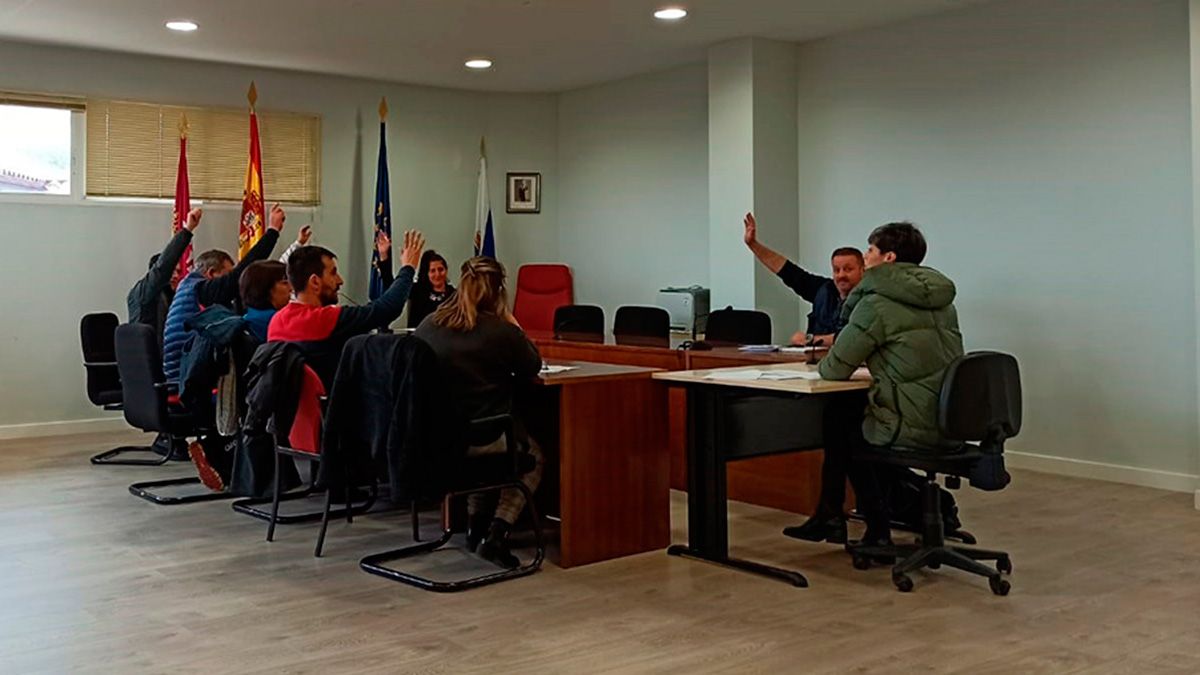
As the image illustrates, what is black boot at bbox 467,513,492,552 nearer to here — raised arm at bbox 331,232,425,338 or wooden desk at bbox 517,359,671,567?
wooden desk at bbox 517,359,671,567

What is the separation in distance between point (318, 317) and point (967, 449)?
8.42 ft

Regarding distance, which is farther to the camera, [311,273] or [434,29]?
[434,29]

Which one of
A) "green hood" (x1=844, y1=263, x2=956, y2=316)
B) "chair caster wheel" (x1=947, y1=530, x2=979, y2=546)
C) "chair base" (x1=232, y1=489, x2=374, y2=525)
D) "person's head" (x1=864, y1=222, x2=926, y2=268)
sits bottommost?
"chair caster wheel" (x1=947, y1=530, x2=979, y2=546)

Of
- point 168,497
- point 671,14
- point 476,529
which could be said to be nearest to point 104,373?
point 168,497

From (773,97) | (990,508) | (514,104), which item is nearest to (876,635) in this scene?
(990,508)

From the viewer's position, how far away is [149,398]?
19.0 feet

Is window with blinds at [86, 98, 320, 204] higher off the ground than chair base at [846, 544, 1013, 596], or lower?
higher

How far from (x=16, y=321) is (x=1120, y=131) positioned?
6900 mm

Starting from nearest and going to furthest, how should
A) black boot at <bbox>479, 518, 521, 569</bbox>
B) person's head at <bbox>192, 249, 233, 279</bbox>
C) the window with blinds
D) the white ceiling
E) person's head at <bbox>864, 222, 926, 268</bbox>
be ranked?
person's head at <bbox>864, 222, 926, 268</bbox> < black boot at <bbox>479, 518, 521, 569</bbox> < person's head at <bbox>192, 249, 233, 279</bbox> < the white ceiling < the window with blinds

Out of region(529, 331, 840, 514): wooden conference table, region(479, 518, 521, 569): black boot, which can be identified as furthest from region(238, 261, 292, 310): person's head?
region(479, 518, 521, 569): black boot

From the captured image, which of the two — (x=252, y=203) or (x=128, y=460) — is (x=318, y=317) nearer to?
(x=128, y=460)

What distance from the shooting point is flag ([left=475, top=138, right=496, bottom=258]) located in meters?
9.62

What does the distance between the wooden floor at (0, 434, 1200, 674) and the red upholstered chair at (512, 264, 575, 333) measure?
468 centimetres

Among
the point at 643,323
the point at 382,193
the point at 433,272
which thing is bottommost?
the point at 643,323
